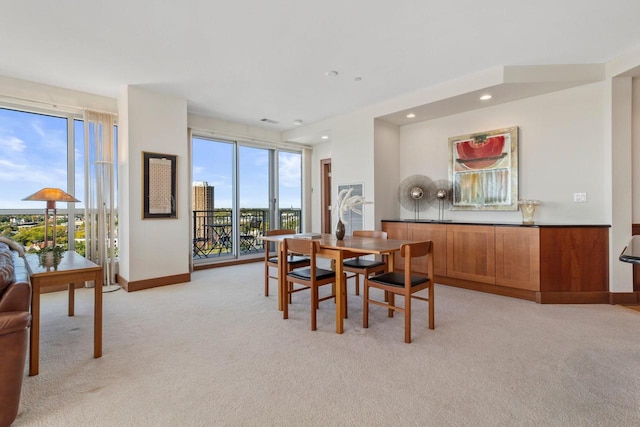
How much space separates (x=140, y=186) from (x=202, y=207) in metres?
1.70

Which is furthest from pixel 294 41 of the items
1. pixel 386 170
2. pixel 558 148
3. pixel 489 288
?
pixel 489 288

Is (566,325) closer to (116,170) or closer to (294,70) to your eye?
(294,70)

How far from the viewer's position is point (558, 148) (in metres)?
3.83

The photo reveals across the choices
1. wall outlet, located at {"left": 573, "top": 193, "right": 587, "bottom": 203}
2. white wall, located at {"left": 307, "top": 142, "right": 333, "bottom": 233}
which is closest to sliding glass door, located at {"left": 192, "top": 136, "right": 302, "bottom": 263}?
white wall, located at {"left": 307, "top": 142, "right": 333, "bottom": 233}

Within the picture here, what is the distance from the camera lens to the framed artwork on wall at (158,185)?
13.8 feet

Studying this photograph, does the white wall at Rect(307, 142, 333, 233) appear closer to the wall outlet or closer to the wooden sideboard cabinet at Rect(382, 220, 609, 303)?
the wooden sideboard cabinet at Rect(382, 220, 609, 303)

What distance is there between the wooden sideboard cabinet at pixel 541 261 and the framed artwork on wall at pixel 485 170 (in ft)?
1.92

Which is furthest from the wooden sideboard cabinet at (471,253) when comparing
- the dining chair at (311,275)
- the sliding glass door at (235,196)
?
the sliding glass door at (235,196)

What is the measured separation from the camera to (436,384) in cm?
189

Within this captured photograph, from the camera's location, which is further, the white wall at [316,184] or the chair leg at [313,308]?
the white wall at [316,184]

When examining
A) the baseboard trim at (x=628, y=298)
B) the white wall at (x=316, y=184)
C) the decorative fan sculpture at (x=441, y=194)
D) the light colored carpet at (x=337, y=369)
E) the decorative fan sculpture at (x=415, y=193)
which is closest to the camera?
the light colored carpet at (x=337, y=369)

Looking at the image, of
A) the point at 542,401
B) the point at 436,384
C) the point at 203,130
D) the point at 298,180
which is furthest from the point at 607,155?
the point at 203,130

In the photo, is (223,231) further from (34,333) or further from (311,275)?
(34,333)

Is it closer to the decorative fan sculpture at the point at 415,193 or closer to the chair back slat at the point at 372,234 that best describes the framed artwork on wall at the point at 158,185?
the chair back slat at the point at 372,234
